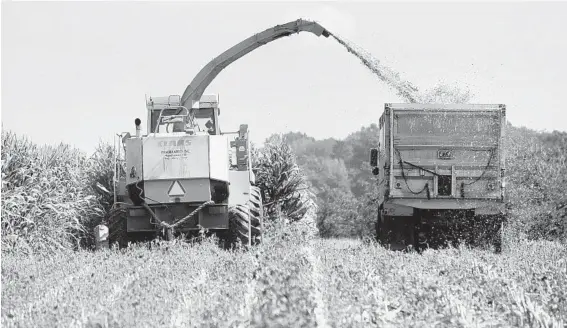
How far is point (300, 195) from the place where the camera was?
3080cm

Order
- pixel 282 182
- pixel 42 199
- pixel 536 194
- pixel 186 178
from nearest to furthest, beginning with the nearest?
1. pixel 186 178
2. pixel 42 199
3. pixel 536 194
4. pixel 282 182

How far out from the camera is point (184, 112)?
661 inches

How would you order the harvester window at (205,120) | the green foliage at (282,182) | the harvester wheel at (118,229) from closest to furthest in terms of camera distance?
the harvester wheel at (118,229) < the harvester window at (205,120) < the green foliage at (282,182)

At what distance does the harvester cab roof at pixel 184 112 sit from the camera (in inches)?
655

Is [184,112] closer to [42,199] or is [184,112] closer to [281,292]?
[42,199]

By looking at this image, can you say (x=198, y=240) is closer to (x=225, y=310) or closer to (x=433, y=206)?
(x=433, y=206)

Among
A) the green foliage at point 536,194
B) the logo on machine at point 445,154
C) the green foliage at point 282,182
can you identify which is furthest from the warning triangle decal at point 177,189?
the green foliage at point 282,182

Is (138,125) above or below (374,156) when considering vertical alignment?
above

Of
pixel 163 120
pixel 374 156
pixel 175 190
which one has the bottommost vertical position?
pixel 175 190

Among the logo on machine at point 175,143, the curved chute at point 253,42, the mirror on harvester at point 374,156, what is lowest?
the mirror on harvester at point 374,156

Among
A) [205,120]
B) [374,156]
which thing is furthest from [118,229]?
[374,156]

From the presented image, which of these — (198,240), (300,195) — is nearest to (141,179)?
(198,240)

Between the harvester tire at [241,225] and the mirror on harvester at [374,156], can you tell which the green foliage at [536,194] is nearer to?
the mirror on harvester at [374,156]

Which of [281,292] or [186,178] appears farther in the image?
[186,178]
